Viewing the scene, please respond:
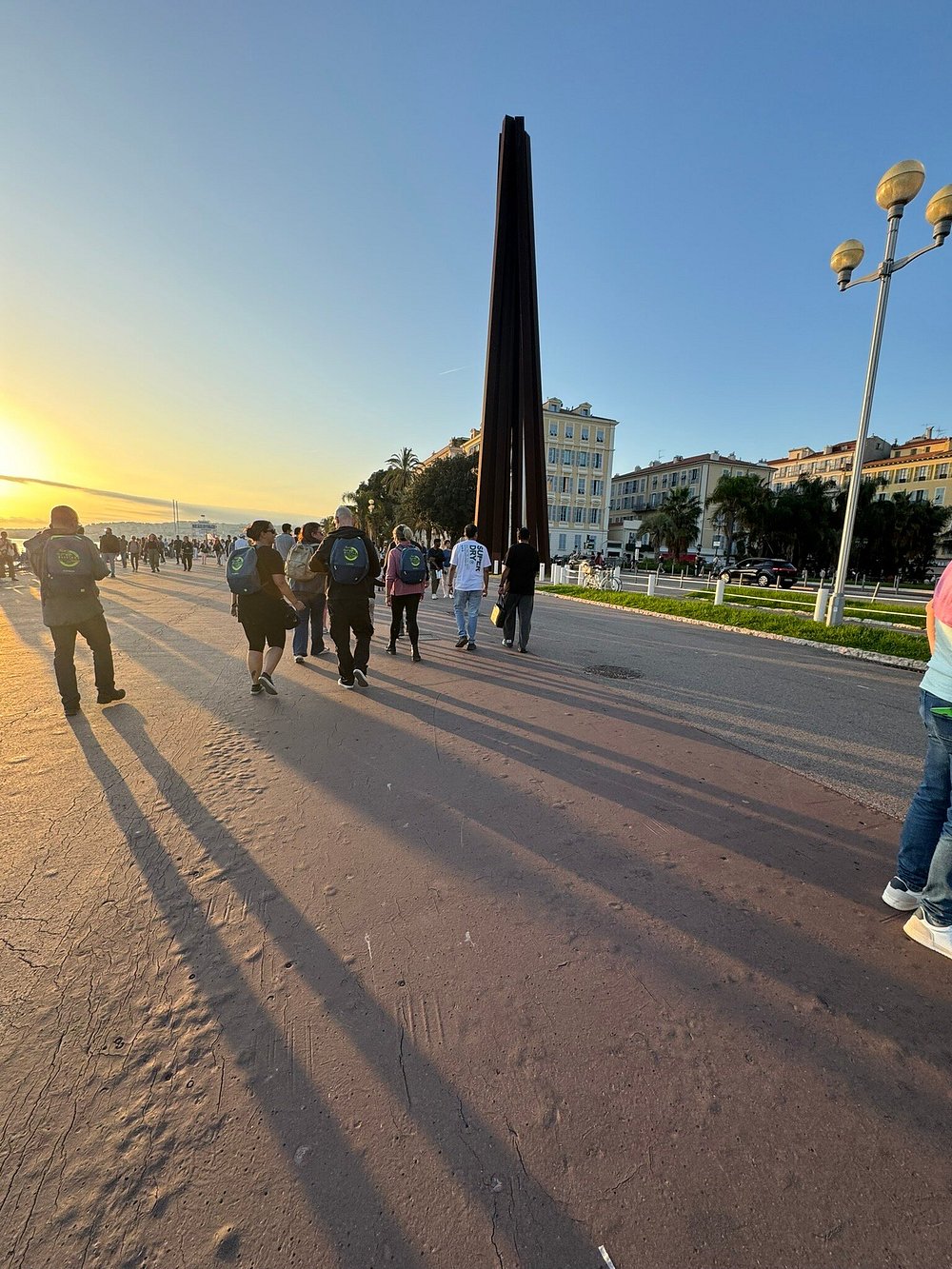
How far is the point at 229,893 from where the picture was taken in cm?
261

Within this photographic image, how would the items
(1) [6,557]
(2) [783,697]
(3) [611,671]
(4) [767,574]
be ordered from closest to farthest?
1. (2) [783,697]
2. (3) [611,671]
3. (1) [6,557]
4. (4) [767,574]

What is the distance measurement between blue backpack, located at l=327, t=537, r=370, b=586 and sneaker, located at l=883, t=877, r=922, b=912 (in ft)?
16.9

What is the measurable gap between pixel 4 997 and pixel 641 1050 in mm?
2368

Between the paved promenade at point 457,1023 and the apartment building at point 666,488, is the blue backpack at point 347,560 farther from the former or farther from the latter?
the apartment building at point 666,488

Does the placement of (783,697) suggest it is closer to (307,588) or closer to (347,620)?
(347,620)

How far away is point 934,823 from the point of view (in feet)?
8.28

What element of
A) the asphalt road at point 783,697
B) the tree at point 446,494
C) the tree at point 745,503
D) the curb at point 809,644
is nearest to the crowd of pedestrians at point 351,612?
the asphalt road at point 783,697

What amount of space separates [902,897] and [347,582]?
526 centimetres

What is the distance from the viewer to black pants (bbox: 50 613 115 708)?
512 centimetres

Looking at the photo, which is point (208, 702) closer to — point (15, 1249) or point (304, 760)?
point (304, 760)

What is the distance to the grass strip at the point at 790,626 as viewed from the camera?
9.27 m

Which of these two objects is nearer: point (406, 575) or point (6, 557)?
point (406, 575)

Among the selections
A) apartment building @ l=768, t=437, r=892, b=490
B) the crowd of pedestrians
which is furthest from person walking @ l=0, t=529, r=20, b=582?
apartment building @ l=768, t=437, r=892, b=490

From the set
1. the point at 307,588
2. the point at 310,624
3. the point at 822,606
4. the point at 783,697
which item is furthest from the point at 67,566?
the point at 822,606
